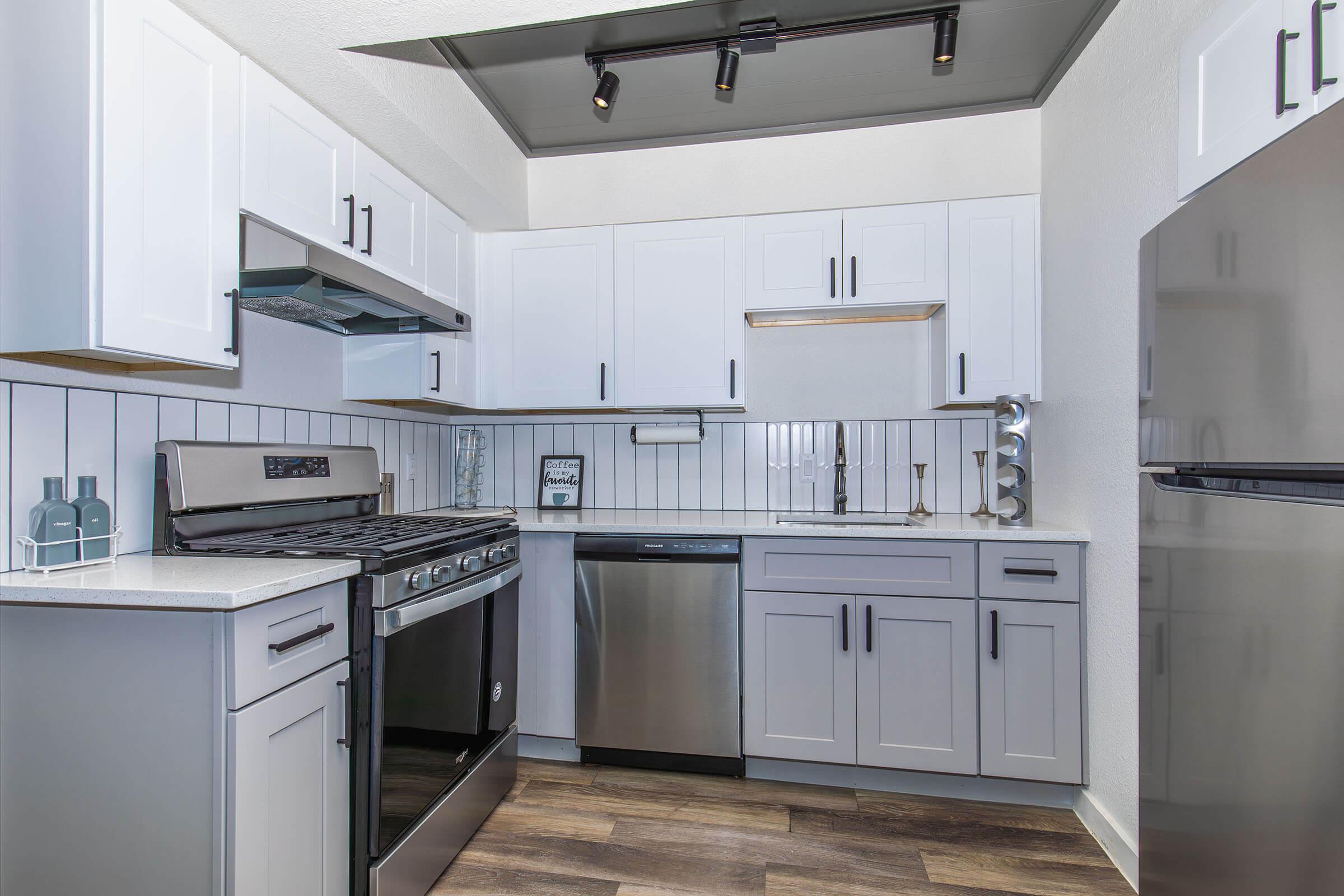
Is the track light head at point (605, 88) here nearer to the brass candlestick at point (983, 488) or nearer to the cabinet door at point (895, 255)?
the cabinet door at point (895, 255)

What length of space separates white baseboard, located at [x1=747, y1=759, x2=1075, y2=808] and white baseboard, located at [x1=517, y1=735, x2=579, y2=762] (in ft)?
2.28

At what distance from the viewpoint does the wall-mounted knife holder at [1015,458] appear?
2215 millimetres

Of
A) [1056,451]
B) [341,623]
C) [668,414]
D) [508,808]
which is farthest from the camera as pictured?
[668,414]

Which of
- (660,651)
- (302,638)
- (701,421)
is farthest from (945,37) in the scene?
(302,638)

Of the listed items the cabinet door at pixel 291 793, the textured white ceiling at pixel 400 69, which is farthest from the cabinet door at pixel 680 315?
the cabinet door at pixel 291 793

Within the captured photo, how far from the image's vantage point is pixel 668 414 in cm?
298

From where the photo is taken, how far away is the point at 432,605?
1648mm

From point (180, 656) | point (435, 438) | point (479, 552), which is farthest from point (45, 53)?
point (435, 438)

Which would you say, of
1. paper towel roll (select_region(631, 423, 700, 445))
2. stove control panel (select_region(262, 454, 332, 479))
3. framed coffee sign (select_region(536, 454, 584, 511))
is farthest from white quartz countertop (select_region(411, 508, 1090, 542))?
stove control panel (select_region(262, 454, 332, 479))

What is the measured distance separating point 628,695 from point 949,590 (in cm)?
121

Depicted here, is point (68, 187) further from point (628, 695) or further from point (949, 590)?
point (949, 590)

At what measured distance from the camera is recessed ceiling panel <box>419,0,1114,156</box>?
2.02 metres

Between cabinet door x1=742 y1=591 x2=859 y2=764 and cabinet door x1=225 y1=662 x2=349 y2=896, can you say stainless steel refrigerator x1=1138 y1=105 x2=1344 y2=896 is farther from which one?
cabinet door x1=225 y1=662 x2=349 y2=896

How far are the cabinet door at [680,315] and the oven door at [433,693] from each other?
0.99m
